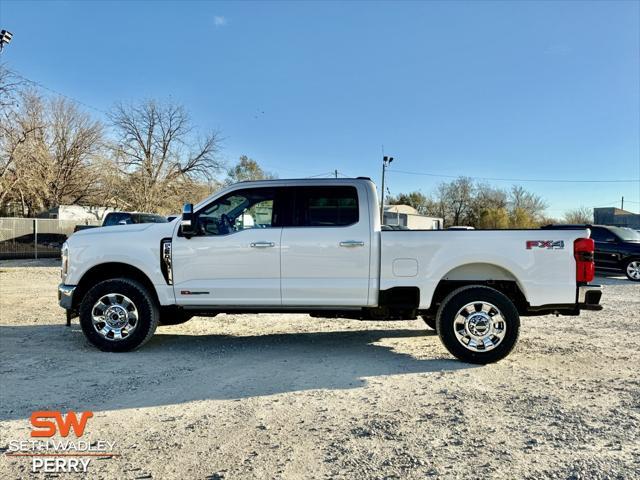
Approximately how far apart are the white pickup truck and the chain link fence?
61.0 ft

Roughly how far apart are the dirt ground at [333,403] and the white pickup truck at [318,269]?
52 cm

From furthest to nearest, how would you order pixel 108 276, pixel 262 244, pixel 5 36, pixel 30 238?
pixel 30 238 < pixel 5 36 < pixel 108 276 < pixel 262 244

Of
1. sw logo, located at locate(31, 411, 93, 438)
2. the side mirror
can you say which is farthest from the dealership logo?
the side mirror

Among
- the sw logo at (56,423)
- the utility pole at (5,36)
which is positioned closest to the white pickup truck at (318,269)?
the sw logo at (56,423)

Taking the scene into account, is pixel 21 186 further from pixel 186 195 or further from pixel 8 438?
pixel 8 438

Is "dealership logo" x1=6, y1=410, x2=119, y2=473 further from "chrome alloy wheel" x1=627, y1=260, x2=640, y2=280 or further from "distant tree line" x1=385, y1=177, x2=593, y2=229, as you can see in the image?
"distant tree line" x1=385, y1=177, x2=593, y2=229

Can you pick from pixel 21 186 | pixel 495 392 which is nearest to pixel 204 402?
pixel 495 392

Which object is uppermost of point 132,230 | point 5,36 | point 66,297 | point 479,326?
point 5,36

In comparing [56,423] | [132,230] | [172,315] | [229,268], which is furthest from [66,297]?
[56,423]

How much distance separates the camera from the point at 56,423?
11.2 ft

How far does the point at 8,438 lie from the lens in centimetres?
320

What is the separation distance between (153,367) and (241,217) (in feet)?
6.56

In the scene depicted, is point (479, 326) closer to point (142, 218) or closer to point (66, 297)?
point (66, 297)

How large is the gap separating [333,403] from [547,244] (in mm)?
3011
